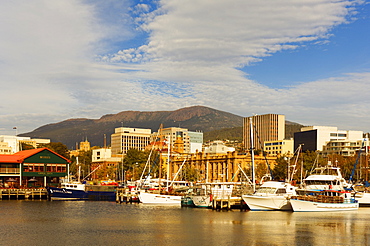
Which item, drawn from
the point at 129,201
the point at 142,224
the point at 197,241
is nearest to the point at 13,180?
the point at 129,201

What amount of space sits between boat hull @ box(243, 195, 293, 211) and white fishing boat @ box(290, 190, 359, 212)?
2246 mm

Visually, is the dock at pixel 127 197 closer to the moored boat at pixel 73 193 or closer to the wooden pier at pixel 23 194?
the moored boat at pixel 73 193

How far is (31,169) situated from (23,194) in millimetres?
11425

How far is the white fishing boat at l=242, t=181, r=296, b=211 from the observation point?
315 ft

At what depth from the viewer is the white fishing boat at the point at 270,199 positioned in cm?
9612

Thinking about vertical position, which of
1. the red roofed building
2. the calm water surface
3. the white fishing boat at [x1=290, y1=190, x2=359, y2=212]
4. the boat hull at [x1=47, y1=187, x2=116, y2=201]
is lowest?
the boat hull at [x1=47, y1=187, x2=116, y2=201]

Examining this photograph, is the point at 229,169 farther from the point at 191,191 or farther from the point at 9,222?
the point at 9,222

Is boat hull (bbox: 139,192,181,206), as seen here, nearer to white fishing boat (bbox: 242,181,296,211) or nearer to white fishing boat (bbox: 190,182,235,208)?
white fishing boat (bbox: 190,182,235,208)

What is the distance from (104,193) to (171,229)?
79.0m

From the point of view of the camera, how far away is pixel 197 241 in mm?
63031

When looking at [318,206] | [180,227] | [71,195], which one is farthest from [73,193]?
[180,227]

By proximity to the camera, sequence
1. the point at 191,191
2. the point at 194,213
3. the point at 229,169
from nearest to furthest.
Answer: the point at 194,213 < the point at 191,191 < the point at 229,169

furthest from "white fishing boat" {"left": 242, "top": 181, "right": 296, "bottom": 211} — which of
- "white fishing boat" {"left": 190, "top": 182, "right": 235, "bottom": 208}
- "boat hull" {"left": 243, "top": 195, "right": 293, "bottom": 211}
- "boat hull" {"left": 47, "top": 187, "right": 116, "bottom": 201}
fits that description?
"boat hull" {"left": 47, "top": 187, "right": 116, "bottom": 201}

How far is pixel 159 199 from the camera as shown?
117 metres
